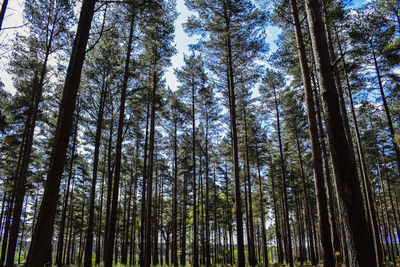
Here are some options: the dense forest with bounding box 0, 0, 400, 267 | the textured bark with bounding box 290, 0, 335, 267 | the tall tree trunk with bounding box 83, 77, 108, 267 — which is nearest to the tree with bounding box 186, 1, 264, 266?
the dense forest with bounding box 0, 0, 400, 267

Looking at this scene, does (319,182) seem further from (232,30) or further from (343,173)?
(232,30)

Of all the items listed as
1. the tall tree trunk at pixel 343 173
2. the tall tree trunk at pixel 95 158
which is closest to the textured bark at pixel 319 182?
the tall tree trunk at pixel 343 173

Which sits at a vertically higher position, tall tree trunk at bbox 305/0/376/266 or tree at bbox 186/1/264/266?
tree at bbox 186/1/264/266

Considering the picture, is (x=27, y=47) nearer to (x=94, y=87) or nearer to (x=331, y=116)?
(x=94, y=87)

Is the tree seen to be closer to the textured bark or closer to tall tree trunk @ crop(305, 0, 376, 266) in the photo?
the textured bark

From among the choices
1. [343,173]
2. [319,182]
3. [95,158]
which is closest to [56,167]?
[343,173]

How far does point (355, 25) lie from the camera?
12.1 m

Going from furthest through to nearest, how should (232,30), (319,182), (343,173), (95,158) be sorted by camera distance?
(95,158), (232,30), (319,182), (343,173)

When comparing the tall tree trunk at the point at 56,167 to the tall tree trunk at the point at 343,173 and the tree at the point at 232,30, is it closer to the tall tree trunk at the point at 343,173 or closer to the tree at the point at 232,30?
the tall tree trunk at the point at 343,173

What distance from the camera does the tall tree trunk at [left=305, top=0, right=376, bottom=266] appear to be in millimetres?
2783

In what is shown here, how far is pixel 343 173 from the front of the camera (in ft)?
9.99

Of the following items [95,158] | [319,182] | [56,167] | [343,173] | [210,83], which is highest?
[210,83]

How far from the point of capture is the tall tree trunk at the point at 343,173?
2.78 metres

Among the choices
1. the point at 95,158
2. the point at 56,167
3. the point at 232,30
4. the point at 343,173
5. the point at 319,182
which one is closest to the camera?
the point at 343,173
